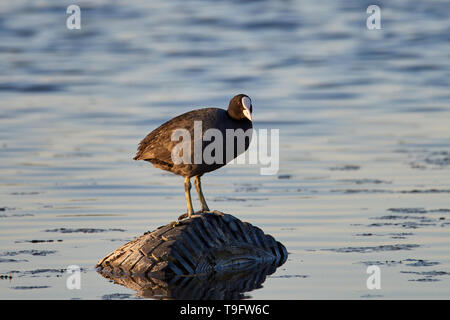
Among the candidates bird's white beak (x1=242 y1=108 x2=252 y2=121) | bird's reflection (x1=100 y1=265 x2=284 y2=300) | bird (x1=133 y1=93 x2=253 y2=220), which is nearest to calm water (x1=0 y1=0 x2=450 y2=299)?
bird's reflection (x1=100 y1=265 x2=284 y2=300)

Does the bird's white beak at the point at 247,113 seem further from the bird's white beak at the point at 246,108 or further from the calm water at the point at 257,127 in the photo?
the calm water at the point at 257,127

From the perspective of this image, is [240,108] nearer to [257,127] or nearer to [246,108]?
[246,108]

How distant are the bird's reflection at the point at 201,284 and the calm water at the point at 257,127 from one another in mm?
189

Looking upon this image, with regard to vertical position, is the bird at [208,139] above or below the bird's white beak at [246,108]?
below

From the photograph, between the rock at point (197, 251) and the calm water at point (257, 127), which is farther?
the calm water at point (257, 127)

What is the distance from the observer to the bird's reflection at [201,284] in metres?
8.39

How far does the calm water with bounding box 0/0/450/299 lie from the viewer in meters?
9.49

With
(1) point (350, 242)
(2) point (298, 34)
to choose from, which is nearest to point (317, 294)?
(1) point (350, 242)

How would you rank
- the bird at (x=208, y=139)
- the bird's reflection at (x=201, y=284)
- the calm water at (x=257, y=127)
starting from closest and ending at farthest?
the bird's reflection at (x=201, y=284) < the bird at (x=208, y=139) < the calm water at (x=257, y=127)

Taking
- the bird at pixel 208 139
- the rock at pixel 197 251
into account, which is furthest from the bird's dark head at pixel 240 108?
the rock at pixel 197 251

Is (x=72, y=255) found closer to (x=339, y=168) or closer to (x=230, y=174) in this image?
(x=230, y=174)

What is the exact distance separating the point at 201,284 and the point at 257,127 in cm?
846

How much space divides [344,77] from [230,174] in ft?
31.3

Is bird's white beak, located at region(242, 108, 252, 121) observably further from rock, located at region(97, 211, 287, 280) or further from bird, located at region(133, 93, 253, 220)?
rock, located at region(97, 211, 287, 280)
